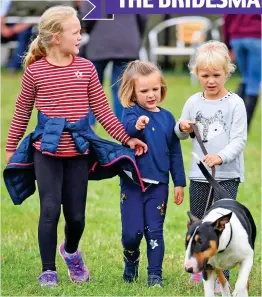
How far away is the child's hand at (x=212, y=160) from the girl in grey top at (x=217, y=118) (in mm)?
71

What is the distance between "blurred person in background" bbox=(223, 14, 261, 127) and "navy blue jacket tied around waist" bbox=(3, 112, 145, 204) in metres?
5.14

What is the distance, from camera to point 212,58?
5230 millimetres

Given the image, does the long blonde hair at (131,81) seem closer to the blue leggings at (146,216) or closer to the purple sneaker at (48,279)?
the blue leggings at (146,216)

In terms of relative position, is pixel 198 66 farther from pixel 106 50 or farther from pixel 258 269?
pixel 106 50

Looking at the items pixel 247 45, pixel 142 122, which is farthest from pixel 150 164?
pixel 247 45

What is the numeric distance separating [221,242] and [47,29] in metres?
1.65

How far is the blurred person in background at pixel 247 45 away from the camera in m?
10.2

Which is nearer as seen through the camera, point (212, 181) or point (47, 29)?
point (212, 181)

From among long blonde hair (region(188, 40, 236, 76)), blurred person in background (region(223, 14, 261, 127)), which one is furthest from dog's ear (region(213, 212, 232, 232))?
A: blurred person in background (region(223, 14, 261, 127))

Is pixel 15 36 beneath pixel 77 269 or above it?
above

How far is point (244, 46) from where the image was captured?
34.1ft

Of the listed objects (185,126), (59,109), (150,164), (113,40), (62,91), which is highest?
(113,40)

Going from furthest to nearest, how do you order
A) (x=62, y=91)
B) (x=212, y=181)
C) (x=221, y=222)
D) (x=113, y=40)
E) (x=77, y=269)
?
(x=113, y=40) < (x=77, y=269) < (x=62, y=91) < (x=212, y=181) < (x=221, y=222)

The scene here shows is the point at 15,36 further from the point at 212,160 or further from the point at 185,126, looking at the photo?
the point at 212,160
